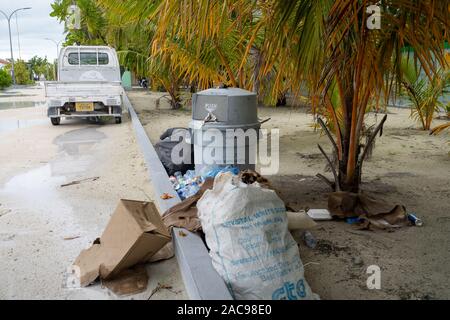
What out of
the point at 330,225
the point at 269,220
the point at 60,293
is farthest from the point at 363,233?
the point at 60,293

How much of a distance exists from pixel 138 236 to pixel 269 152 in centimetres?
530

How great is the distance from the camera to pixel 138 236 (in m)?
3.11

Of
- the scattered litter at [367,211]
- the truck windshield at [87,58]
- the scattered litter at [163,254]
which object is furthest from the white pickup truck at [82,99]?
the scattered litter at [163,254]

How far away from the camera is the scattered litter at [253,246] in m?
2.70

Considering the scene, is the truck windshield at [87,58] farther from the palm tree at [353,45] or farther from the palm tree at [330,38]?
the palm tree at [353,45]

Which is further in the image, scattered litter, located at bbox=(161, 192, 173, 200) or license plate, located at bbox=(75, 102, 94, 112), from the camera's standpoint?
license plate, located at bbox=(75, 102, 94, 112)

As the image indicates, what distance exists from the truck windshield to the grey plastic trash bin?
A: 423 inches

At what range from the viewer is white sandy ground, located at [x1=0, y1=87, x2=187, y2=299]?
3.26 metres

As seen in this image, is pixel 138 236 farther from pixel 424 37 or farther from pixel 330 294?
pixel 424 37

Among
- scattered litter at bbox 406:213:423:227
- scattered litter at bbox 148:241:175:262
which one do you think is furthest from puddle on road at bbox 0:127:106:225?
scattered litter at bbox 406:213:423:227

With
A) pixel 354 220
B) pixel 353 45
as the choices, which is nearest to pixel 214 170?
pixel 354 220

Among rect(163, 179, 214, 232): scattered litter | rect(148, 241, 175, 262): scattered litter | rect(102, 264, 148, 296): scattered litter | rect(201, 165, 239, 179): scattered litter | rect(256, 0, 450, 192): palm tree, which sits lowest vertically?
rect(102, 264, 148, 296): scattered litter

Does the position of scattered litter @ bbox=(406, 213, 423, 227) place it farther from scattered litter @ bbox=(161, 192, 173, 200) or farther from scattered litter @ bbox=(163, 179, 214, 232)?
scattered litter @ bbox=(161, 192, 173, 200)
